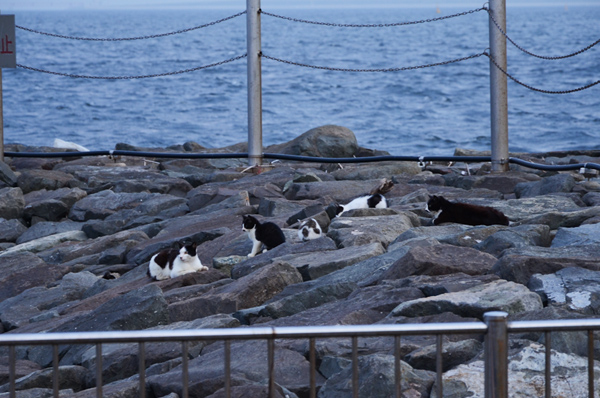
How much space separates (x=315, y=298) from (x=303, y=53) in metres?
61.3

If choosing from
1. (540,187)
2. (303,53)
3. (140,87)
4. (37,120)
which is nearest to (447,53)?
(303,53)

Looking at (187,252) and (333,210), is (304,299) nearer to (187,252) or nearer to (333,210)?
(187,252)

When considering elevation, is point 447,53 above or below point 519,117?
above

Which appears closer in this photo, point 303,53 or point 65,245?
point 65,245

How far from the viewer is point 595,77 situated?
4797 centimetres

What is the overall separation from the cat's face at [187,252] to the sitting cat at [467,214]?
233 centimetres

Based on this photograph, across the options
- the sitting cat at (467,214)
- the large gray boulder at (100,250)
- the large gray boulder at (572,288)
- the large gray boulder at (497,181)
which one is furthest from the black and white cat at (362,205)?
the large gray boulder at (572,288)

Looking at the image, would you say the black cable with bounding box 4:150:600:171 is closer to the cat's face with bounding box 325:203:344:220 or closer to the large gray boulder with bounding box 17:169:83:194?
the large gray boulder with bounding box 17:169:83:194

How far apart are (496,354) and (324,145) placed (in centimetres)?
1158

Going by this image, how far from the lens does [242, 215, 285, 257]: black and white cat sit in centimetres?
769

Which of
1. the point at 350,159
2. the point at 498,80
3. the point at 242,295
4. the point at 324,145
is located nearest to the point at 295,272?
the point at 242,295

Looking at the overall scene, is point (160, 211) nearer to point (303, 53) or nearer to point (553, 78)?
point (553, 78)

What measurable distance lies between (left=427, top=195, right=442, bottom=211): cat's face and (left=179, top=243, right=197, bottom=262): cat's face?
2383mm

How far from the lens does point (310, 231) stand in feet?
25.1
